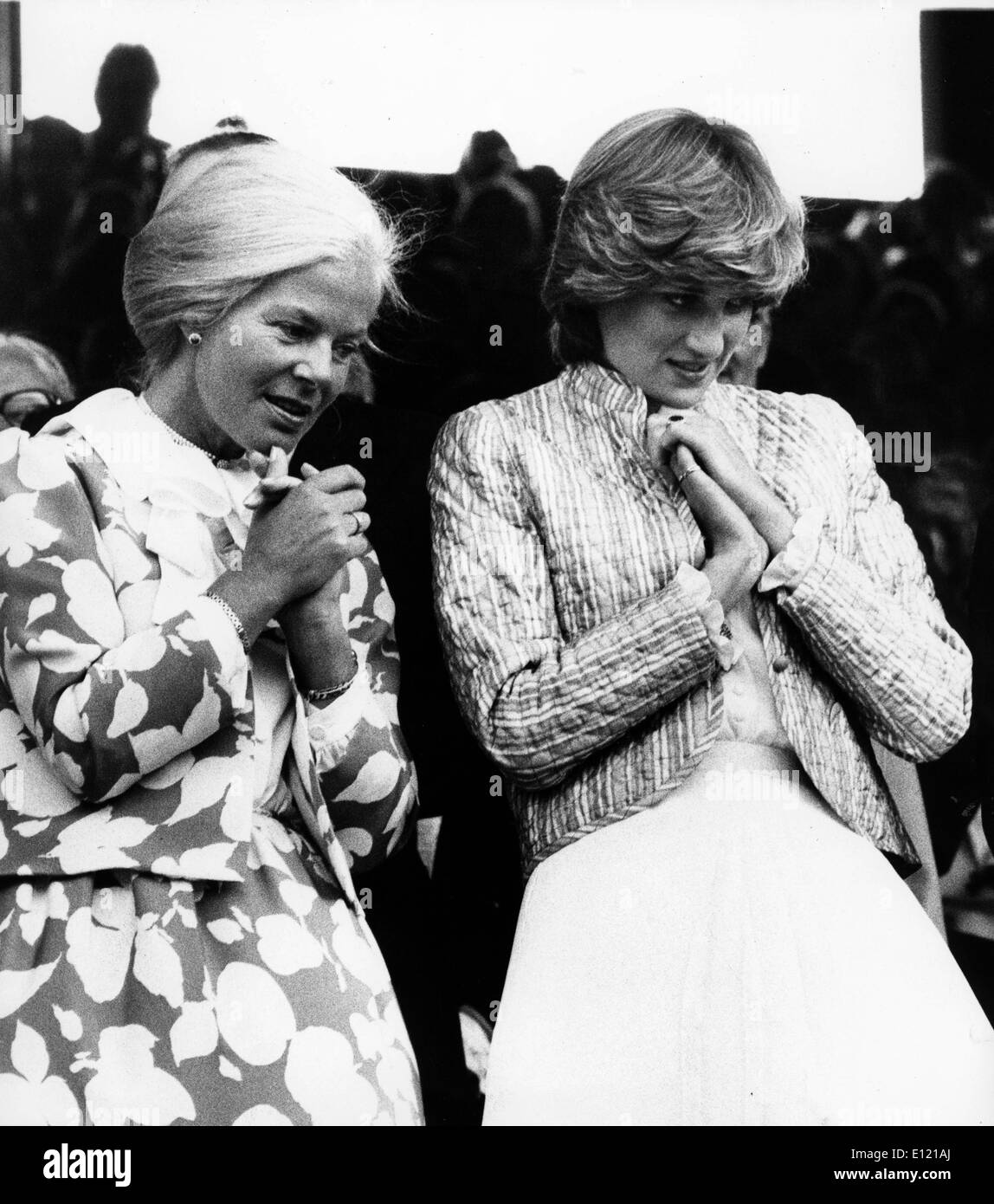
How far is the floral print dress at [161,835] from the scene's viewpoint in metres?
2.71

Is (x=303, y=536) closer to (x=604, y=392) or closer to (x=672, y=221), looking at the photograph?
(x=604, y=392)

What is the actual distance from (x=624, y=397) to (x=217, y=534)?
69cm

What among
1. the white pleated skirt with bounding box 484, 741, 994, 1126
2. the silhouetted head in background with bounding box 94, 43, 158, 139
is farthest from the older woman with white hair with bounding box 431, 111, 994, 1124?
the silhouetted head in background with bounding box 94, 43, 158, 139

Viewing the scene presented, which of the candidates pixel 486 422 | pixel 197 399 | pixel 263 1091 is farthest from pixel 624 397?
pixel 263 1091

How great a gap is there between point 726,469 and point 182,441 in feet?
2.67

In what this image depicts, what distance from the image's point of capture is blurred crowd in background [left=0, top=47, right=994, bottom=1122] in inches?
132

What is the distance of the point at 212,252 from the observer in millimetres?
3064

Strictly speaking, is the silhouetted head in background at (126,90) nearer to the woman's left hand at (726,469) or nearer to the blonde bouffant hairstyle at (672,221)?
the blonde bouffant hairstyle at (672,221)

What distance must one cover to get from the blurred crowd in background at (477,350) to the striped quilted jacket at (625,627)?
0.20 meters

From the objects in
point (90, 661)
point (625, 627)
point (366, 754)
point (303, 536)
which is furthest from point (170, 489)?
point (625, 627)

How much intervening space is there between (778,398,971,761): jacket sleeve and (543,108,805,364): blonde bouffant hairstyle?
0.43 meters

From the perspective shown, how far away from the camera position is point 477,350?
3479 millimetres

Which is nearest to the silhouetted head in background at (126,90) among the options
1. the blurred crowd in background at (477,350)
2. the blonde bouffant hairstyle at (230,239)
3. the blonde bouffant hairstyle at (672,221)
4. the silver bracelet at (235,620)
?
the blurred crowd in background at (477,350)

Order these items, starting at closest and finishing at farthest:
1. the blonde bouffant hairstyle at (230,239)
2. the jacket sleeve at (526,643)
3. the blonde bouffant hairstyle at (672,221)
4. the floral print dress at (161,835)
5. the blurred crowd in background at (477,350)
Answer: the floral print dress at (161,835) → the jacket sleeve at (526,643) → the blonde bouffant hairstyle at (230,239) → the blonde bouffant hairstyle at (672,221) → the blurred crowd in background at (477,350)
